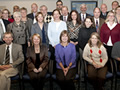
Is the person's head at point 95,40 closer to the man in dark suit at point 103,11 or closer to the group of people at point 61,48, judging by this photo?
the group of people at point 61,48

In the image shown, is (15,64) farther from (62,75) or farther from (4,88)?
(62,75)

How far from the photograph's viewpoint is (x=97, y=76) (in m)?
3.19

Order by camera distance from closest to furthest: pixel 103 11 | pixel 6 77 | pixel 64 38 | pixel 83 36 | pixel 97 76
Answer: pixel 6 77 < pixel 97 76 < pixel 64 38 < pixel 83 36 < pixel 103 11

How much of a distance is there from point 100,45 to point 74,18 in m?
1.02

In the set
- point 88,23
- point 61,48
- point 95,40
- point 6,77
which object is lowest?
point 6,77

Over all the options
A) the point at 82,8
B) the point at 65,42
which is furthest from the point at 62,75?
the point at 82,8

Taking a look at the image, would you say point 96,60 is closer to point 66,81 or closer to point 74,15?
point 66,81

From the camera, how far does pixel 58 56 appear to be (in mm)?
3424

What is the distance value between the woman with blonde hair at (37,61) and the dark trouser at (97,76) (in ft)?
3.05

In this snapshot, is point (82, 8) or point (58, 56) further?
point (82, 8)

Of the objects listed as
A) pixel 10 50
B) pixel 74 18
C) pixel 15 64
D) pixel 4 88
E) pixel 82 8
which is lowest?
pixel 4 88

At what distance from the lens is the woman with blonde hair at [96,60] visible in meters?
3.14

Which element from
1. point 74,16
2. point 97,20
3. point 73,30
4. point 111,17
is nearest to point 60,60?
point 73,30

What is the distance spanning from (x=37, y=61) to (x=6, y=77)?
0.73m
